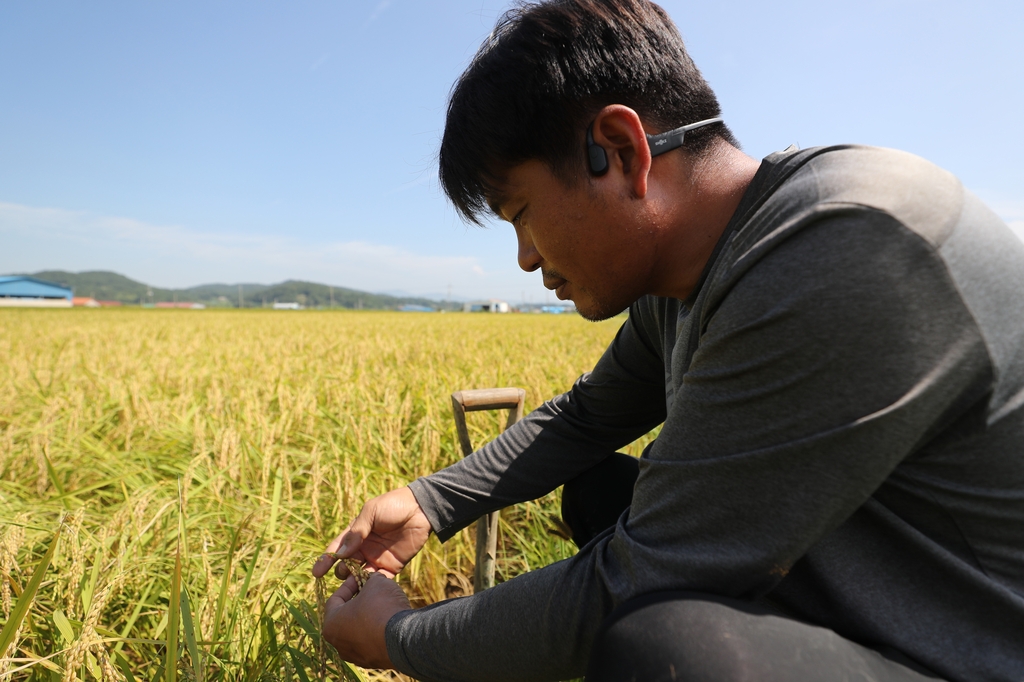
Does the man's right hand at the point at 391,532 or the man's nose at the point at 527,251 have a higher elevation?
the man's nose at the point at 527,251

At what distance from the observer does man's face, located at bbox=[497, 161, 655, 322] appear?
109 centimetres

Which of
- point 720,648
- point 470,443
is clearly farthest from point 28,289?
point 720,648

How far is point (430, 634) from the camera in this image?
3.24 ft

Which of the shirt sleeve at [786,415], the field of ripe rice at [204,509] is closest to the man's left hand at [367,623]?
the field of ripe rice at [204,509]

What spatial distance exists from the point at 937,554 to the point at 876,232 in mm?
466

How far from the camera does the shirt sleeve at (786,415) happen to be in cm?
71

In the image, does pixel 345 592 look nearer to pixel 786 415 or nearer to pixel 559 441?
pixel 559 441

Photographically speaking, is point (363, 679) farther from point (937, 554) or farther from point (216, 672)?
point (937, 554)

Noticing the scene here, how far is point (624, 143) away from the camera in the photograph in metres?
1.05

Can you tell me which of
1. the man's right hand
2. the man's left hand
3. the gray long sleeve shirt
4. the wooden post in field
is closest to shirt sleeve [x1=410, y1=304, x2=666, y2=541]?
the man's right hand

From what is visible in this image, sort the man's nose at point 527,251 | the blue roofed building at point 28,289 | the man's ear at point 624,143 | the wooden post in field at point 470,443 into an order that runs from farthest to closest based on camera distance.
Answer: the blue roofed building at point 28,289 → the wooden post in field at point 470,443 → the man's nose at point 527,251 → the man's ear at point 624,143

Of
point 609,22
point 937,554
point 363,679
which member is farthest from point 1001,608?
point 363,679

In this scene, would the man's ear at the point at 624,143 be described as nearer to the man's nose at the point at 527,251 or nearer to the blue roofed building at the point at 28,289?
the man's nose at the point at 527,251

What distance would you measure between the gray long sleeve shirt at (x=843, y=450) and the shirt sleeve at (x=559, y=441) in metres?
0.58
